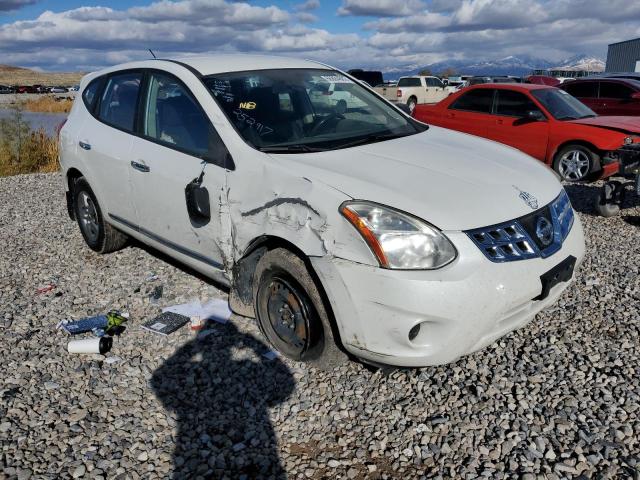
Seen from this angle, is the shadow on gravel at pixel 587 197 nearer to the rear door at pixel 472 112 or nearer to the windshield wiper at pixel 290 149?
the rear door at pixel 472 112

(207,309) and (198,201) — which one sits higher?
(198,201)

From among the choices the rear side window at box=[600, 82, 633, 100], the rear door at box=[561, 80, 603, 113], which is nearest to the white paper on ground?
Result: the rear door at box=[561, 80, 603, 113]

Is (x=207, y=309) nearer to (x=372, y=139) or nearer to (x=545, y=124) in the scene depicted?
(x=372, y=139)

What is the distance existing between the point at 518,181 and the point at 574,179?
6131 mm

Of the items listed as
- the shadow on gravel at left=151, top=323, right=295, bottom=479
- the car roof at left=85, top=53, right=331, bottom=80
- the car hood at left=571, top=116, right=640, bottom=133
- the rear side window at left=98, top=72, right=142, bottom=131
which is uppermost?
the car roof at left=85, top=53, right=331, bottom=80

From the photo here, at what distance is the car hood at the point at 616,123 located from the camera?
26.6 feet

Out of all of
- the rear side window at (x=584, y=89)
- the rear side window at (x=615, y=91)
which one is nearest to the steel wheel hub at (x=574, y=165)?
the rear side window at (x=615, y=91)

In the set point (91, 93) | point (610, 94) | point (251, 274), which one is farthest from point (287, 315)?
point (610, 94)

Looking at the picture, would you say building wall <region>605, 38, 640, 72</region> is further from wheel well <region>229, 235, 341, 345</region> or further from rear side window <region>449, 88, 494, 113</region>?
wheel well <region>229, 235, 341, 345</region>

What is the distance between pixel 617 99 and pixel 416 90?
1577 cm

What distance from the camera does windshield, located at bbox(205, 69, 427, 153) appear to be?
3.51 m

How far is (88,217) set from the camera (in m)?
5.42

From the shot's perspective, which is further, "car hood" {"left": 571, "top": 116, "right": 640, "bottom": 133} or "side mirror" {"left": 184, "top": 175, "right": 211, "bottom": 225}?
"car hood" {"left": 571, "top": 116, "right": 640, "bottom": 133}

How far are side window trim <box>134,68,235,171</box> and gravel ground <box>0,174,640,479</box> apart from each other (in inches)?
48.7
